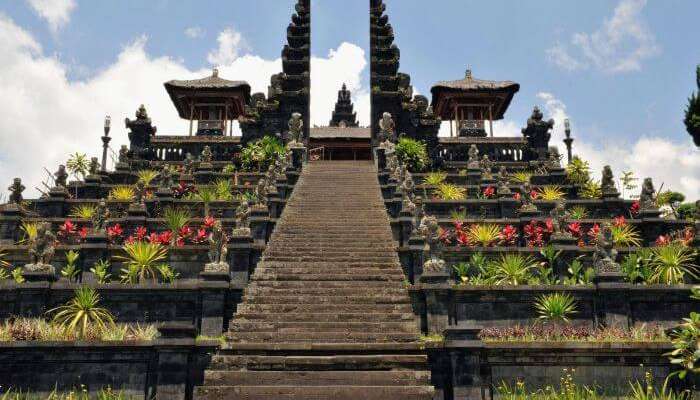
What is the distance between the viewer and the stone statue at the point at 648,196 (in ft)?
53.7

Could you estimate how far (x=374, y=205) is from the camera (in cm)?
1642

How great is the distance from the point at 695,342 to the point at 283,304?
22.0 ft

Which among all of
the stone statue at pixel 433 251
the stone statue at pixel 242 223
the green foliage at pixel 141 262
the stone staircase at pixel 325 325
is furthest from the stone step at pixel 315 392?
the green foliage at pixel 141 262

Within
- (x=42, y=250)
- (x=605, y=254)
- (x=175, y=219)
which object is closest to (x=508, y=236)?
(x=605, y=254)

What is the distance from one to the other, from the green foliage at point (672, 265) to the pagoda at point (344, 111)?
33405 mm

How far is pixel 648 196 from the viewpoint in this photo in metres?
16.5

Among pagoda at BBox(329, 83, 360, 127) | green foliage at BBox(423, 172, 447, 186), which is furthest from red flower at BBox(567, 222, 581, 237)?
pagoda at BBox(329, 83, 360, 127)

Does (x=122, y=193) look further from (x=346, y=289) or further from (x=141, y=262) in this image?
(x=346, y=289)

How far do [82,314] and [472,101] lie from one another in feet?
81.3

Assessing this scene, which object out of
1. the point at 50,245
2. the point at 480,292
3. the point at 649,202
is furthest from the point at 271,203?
the point at 649,202

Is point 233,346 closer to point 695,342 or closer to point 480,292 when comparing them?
point 480,292

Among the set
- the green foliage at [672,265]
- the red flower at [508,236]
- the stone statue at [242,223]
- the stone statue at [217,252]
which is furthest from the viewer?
the red flower at [508,236]

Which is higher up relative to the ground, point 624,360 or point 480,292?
point 480,292

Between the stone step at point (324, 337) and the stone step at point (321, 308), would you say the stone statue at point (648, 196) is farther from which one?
the stone step at point (324, 337)
